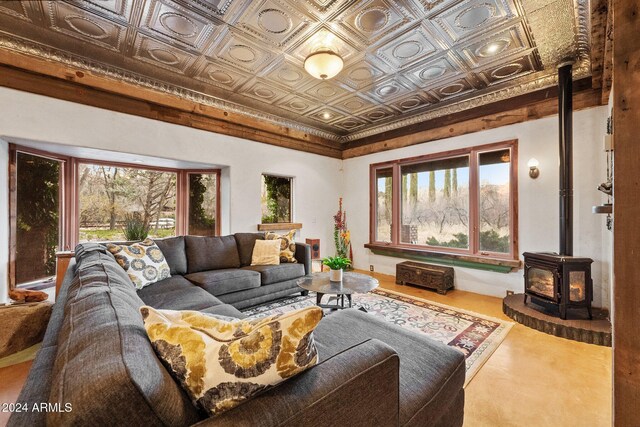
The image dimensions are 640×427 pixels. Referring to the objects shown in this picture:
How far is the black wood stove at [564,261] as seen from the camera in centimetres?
286

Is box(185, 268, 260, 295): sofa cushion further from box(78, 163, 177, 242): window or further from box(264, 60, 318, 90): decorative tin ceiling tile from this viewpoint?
box(264, 60, 318, 90): decorative tin ceiling tile

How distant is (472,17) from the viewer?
2477 millimetres

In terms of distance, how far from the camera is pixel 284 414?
30.8 inches

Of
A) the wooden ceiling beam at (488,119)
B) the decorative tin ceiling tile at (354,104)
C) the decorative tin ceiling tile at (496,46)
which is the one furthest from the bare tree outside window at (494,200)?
the decorative tin ceiling tile at (354,104)

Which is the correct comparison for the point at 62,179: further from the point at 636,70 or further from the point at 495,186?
the point at 495,186

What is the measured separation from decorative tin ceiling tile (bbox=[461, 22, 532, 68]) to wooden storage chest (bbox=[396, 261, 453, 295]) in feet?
9.47

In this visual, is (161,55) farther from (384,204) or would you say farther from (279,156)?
(384,204)

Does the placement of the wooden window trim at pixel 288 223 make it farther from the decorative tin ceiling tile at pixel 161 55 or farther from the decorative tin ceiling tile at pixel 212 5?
the decorative tin ceiling tile at pixel 212 5

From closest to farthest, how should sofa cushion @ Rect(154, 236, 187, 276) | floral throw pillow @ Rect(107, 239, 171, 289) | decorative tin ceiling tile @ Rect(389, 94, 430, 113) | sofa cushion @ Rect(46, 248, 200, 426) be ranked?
sofa cushion @ Rect(46, 248, 200, 426) → floral throw pillow @ Rect(107, 239, 171, 289) → sofa cushion @ Rect(154, 236, 187, 276) → decorative tin ceiling tile @ Rect(389, 94, 430, 113)

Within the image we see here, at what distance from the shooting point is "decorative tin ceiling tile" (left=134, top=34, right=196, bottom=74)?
9.22 feet

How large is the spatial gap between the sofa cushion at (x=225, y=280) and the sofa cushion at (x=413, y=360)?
1756 millimetres

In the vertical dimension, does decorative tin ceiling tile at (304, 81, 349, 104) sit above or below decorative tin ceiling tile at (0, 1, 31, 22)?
above

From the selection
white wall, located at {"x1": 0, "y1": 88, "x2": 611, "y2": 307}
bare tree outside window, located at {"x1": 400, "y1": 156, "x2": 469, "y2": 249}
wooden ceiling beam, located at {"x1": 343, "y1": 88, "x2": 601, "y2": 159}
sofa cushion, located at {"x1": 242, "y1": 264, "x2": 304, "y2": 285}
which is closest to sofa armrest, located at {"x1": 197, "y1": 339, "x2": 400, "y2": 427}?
sofa cushion, located at {"x1": 242, "y1": 264, "x2": 304, "y2": 285}

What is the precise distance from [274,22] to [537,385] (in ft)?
12.1
